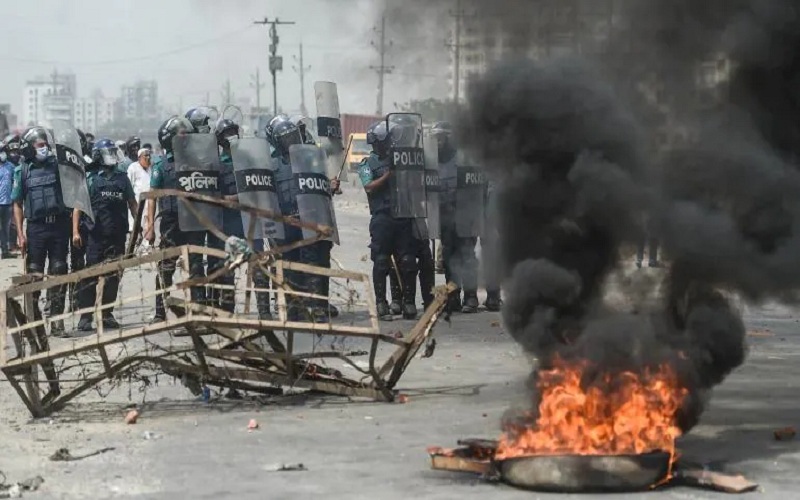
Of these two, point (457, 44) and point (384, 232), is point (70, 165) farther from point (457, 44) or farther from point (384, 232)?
point (457, 44)

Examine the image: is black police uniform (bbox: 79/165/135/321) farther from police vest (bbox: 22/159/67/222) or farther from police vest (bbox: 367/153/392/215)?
police vest (bbox: 367/153/392/215)

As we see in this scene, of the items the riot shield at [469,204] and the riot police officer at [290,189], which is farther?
the riot shield at [469,204]

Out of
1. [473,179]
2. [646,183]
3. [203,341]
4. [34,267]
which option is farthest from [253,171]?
[646,183]

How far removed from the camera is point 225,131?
14367 mm

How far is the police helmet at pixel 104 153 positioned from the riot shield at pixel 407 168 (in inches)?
109

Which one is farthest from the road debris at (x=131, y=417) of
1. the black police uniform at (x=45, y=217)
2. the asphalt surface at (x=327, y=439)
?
the black police uniform at (x=45, y=217)

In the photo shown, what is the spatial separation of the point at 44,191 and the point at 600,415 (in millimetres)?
8125

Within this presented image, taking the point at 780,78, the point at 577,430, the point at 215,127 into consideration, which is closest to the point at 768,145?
the point at 780,78

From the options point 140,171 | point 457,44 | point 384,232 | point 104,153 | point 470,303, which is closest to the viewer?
point 457,44

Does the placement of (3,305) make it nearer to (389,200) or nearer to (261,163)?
(261,163)

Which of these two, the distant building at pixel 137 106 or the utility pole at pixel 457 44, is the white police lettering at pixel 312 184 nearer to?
the utility pole at pixel 457 44

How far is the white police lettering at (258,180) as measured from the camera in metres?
13.7

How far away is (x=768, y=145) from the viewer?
8.48 meters

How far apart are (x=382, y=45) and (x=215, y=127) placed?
6880 millimetres
